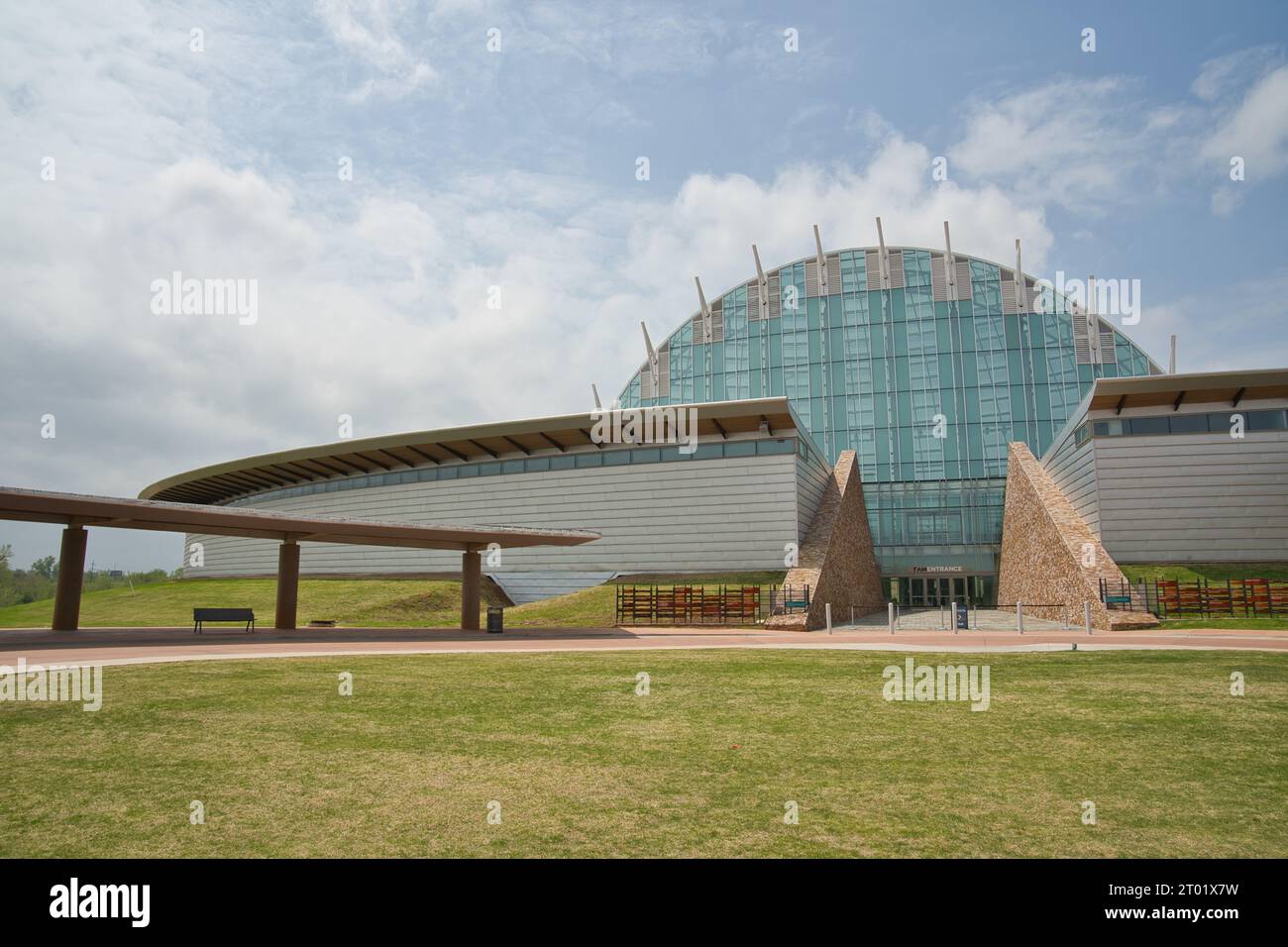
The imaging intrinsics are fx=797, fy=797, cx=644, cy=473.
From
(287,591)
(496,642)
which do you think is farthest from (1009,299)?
(287,591)

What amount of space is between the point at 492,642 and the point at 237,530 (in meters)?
12.1

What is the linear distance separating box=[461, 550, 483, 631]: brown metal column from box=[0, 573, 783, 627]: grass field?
3.47 metres

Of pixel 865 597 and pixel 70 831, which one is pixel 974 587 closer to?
pixel 865 597

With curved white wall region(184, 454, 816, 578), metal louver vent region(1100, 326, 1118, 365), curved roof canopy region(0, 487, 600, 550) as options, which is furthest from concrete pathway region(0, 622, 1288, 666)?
metal louver vent region(1100, 326, 1118, 365)

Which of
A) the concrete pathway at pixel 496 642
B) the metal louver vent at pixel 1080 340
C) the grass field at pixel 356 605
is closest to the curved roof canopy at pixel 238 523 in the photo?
the concrete pathway at pixel 496 642

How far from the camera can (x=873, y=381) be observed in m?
65.3

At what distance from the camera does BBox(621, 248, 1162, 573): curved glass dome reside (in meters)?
61.2

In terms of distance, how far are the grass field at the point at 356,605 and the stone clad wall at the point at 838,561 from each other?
10.1ft

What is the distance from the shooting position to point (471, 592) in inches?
1260

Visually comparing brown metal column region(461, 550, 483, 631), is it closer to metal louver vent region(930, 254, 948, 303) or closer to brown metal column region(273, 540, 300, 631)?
brown metal column region(273, 540, 300, 631)

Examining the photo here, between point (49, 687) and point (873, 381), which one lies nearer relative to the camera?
point (49, 687)

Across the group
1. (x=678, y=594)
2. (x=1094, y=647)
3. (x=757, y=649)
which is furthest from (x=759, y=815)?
(x=678, y=594)

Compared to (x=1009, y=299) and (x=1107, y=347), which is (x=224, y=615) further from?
(x=1107, y=347)
